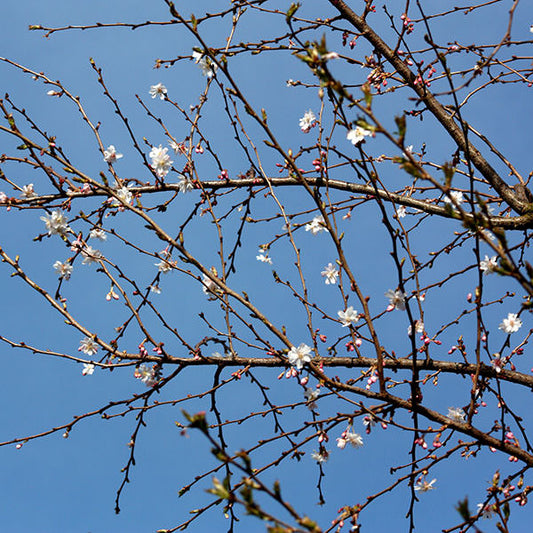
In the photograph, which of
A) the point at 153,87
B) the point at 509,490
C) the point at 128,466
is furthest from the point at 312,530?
the point at 153,87

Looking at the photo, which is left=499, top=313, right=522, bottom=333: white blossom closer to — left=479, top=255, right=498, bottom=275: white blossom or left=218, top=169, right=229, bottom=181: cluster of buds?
left=479, top=255, right=498, bottom=275: white blossom

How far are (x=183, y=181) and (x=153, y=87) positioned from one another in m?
0.83

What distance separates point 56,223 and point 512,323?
3016mm

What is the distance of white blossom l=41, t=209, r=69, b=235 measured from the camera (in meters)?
3.19

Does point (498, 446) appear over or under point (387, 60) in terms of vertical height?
under

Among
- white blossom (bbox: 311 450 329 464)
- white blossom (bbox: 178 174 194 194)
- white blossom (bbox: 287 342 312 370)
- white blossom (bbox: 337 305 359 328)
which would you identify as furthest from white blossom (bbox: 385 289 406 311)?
white blossom (bbox: 178 174 194 194)

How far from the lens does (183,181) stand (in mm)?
3789

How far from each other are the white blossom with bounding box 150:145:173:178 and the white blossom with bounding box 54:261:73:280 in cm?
95

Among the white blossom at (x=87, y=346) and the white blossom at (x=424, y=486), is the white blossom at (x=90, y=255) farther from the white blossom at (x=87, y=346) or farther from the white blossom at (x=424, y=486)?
the white blossom at (x=424, y=486)

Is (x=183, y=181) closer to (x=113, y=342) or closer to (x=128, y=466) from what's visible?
(x=113, y=342)

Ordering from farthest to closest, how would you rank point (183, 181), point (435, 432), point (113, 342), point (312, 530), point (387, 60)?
point (387, 60) < point (183, 181) < point (113, 342) < point (435, 432) < point (312, 530)

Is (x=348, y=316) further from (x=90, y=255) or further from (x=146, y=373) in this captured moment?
(x=90, y=255)

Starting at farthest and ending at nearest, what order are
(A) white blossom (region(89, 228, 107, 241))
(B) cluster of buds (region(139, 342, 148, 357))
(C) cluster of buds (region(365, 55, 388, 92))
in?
1. (C) cluster of buds (region(365, 55, 388, 92))
2. (A) white blossom (region(89, 228, 107, 241))
3. (B) cluster of buds (region(139, 342, 148, 357))

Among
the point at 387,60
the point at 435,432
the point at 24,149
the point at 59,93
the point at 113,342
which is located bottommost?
the point at 435,432
